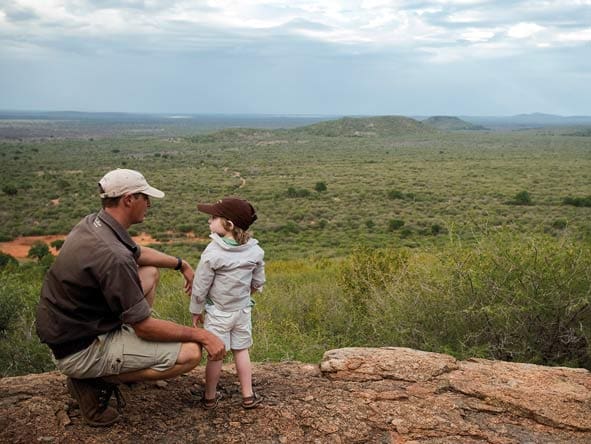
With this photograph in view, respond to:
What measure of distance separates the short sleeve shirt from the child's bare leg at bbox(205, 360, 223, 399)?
631 mm

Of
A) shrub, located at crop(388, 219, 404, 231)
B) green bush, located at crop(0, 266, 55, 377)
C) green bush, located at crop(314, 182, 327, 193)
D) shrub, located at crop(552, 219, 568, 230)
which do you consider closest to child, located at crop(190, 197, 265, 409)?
green bush, located at crop(0, 266, 55, 377)

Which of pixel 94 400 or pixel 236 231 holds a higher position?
pixel 236 231

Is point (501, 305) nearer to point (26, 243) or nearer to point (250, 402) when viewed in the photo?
point (250, 402)

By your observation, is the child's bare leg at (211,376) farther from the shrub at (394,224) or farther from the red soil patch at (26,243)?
the shrub at (394,224)

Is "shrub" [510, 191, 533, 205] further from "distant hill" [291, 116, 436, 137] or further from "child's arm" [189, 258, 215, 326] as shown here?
"distant hill" [291, 116, 436, 137]

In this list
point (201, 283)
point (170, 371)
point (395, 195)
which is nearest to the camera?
point (170, 371)

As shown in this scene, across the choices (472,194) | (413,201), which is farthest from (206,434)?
(472,194)

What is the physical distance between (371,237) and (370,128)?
93.3 meters

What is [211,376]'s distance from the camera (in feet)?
11.6

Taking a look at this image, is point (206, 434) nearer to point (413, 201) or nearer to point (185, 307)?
point (185, 307)

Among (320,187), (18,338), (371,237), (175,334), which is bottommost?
(371,237)

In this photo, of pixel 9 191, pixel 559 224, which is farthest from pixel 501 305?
pixel 9 191

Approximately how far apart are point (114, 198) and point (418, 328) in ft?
11.7

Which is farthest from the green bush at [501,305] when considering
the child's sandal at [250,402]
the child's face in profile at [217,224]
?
the child's face in profile at [217,224]
